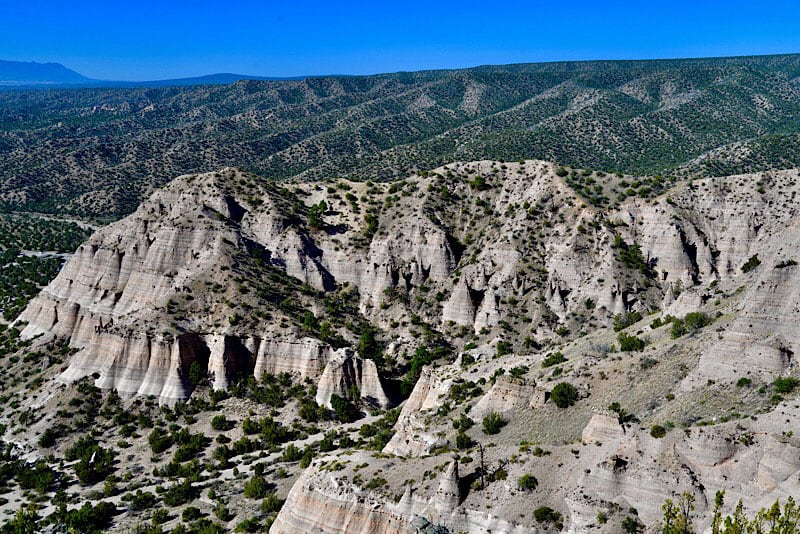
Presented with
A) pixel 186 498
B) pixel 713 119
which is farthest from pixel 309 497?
pixel 713 119

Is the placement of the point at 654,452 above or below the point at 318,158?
below

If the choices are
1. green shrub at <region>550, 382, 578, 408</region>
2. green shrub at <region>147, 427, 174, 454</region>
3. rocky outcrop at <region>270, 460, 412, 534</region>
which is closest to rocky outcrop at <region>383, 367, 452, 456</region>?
rocky outcrop at <region>270, 460, 412, 534</region>

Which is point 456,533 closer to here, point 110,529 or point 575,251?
point 110,529

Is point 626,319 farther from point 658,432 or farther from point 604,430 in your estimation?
point 658,432

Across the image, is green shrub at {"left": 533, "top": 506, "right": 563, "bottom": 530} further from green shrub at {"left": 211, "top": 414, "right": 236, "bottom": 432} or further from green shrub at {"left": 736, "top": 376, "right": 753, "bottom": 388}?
green shrub at {"left": 211, "top": 414, "right": 236, "bottom": 432}

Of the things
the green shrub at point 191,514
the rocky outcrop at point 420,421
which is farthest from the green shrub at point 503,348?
the green shrub at point 191,514
